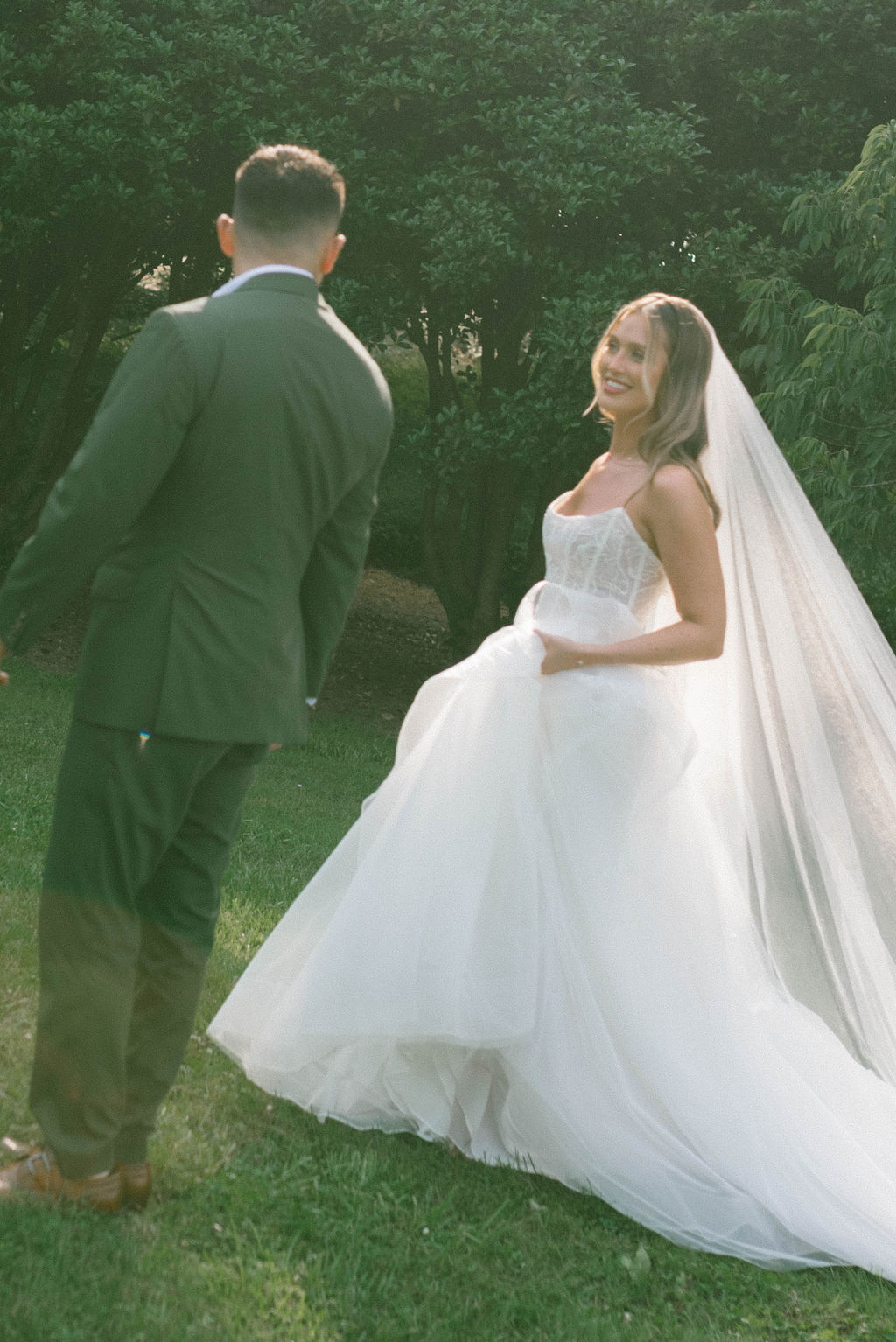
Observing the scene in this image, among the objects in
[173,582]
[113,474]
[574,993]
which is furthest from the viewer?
[574,993]

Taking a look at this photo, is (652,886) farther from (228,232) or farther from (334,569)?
(228,232)

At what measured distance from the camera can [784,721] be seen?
4.23m

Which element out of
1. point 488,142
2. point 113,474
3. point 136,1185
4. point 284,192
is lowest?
point 136,1185

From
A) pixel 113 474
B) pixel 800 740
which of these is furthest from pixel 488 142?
pixel 113 474

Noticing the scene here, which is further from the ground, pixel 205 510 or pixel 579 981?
pixel 205 510

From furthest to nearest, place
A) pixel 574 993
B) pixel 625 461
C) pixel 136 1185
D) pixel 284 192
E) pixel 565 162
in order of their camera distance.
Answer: pixel 565 162
pixel 625 461
pixel 574 993
pixel 136 1185
pixel 284 192

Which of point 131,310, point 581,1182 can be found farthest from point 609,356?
point 131,310

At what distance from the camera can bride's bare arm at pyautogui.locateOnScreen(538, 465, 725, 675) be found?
3818 millimetres

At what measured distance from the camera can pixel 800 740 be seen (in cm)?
420

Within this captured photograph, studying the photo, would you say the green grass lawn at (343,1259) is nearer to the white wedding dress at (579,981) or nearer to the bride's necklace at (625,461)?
the white wedding dress at (579,981)

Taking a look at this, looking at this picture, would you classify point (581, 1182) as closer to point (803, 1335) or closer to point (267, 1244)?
point (803, 1335)

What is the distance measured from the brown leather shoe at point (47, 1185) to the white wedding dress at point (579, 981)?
2.70 ft

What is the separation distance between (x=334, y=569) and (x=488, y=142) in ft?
31.2

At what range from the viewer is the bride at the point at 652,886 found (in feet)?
11.8
